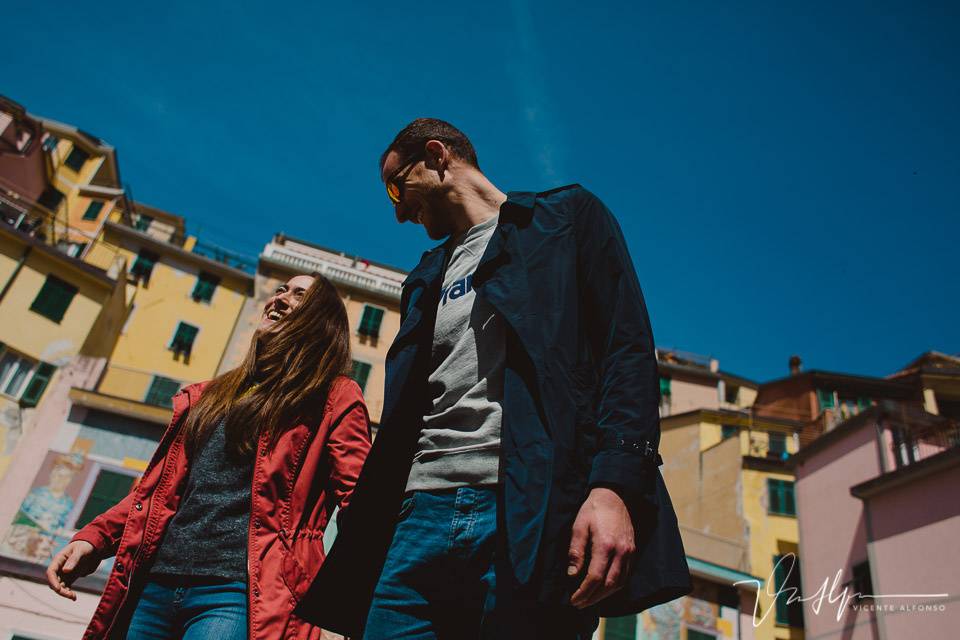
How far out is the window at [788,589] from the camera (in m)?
22.1

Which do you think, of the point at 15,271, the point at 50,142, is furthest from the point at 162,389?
the point at 50,142

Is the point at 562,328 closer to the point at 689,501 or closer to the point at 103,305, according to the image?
the point at 103,305

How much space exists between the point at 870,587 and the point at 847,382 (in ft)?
73.7

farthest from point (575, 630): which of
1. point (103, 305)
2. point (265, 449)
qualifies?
point (103, 305)

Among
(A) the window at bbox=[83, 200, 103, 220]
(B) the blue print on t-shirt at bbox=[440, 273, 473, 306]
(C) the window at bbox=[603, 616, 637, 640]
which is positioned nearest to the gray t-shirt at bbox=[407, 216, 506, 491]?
(B) the blue print on t-shirt at bbox=[440, 273, 473, 306]

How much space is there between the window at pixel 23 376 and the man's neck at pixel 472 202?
23461 mm

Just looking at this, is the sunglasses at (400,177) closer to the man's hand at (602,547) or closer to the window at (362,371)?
the man's hand at (602,547)

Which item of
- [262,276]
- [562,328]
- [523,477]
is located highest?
[262,276]

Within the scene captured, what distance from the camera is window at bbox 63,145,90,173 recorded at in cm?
3450

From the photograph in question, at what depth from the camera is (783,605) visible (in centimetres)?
2253

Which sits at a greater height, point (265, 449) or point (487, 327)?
point (487, 327)

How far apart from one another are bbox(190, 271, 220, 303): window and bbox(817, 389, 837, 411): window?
32569 mm

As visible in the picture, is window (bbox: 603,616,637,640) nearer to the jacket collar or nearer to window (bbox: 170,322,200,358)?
the jacket collar

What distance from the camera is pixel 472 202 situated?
2.40 m
